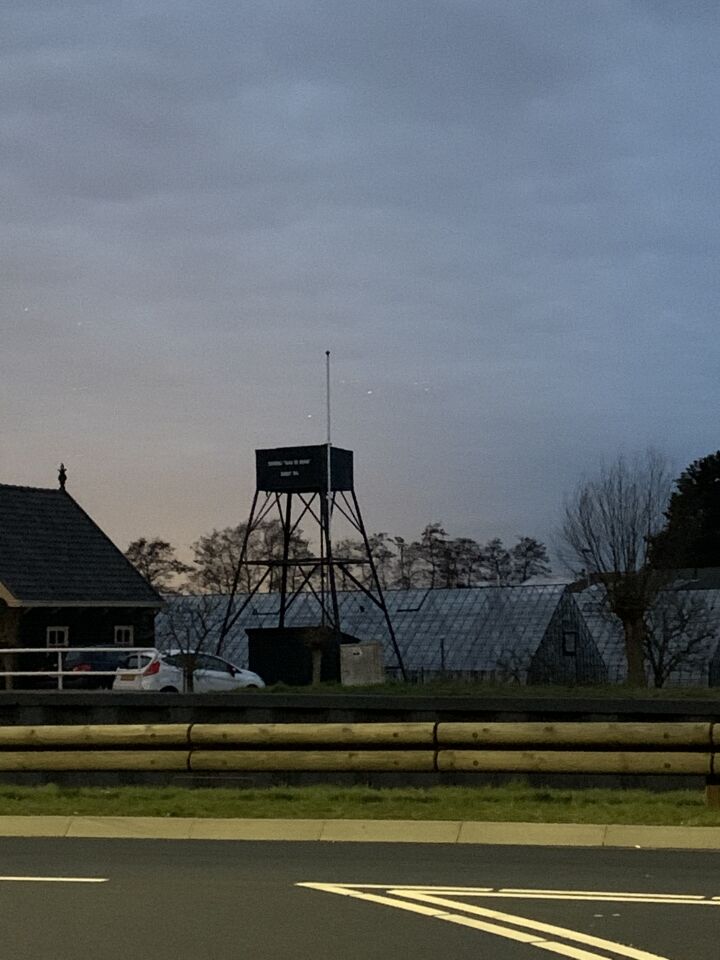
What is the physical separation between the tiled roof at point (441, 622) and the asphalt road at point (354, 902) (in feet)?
164

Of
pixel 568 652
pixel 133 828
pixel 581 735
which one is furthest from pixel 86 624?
pixel 581 735

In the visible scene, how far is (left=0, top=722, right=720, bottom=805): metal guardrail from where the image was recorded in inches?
594

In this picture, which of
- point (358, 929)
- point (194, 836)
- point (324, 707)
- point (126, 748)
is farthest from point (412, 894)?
point (324, 707)

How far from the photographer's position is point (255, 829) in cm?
1417

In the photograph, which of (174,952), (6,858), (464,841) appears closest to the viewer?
(174,952)

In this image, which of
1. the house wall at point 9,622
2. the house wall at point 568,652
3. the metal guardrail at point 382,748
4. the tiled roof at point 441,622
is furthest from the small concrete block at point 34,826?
the house wall at point 568,652

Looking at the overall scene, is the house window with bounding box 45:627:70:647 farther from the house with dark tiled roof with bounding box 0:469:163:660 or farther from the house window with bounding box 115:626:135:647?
the house window with bounding box 115:626:135:647

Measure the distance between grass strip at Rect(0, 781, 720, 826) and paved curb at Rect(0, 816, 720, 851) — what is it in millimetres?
409

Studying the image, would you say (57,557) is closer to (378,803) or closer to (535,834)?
(378,803)

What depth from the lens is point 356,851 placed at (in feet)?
42.2

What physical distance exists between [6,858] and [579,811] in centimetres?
545

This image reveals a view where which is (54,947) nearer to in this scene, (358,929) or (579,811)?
(358,929)

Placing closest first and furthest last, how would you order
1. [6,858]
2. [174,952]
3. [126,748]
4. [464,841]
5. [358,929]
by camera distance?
[174,952] < [358,929] < [6,858] < [464,841] < [126,748]

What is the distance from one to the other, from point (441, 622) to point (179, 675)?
31.7 metres
